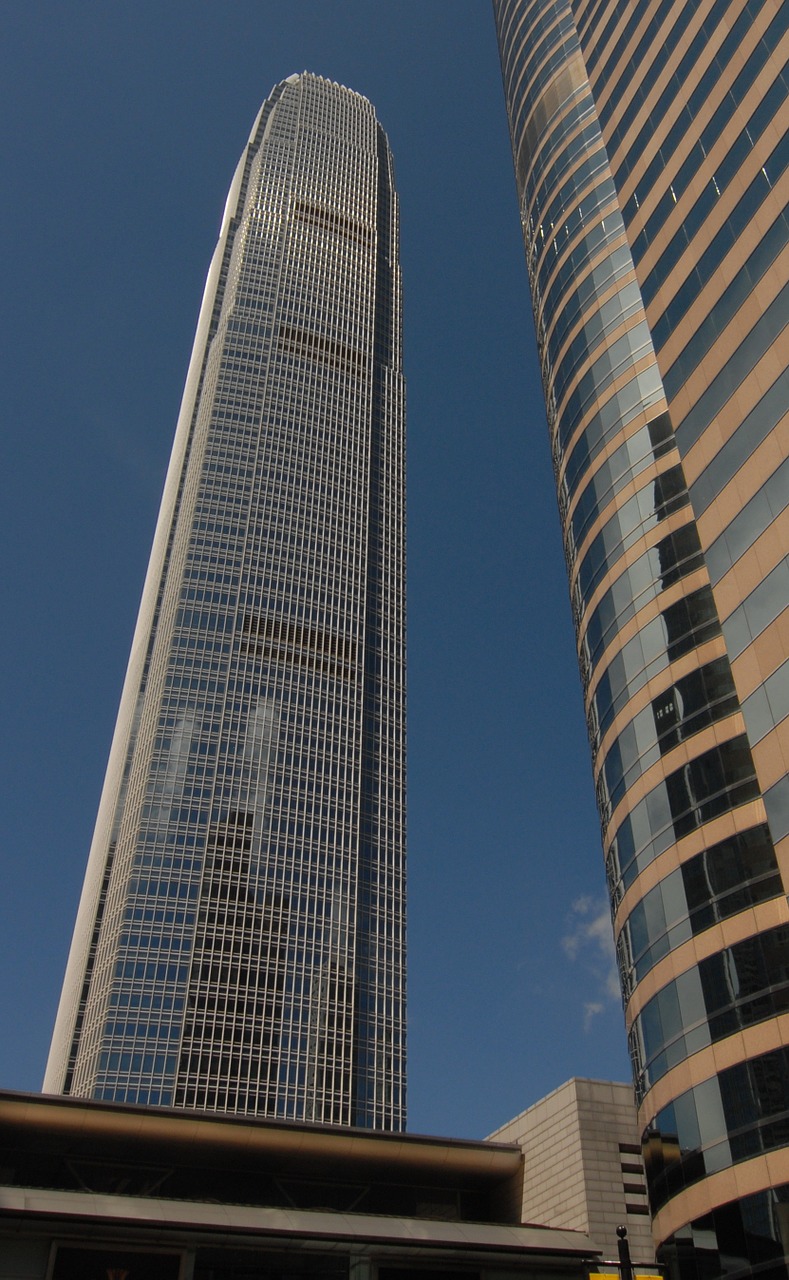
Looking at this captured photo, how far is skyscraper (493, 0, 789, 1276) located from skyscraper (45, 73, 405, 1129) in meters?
70.2

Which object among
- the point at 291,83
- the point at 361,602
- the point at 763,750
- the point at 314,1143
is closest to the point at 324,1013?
the point at 361,602

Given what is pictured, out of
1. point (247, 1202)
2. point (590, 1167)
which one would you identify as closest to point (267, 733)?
point (247, 1202)

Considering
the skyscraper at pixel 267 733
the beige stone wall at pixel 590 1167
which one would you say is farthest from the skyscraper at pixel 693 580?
the skyscraper at pixel 267 733

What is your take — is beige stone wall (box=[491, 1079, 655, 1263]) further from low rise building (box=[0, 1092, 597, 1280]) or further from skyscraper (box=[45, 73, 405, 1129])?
skyscraper (box=[45, 73, 405, 1129])

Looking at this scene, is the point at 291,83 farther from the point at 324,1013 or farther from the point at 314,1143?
the point at 314,1143

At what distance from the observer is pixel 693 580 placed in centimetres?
4725

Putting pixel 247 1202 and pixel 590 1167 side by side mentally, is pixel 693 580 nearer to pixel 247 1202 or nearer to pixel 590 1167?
pixel 590 1167

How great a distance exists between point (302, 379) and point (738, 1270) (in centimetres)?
13942

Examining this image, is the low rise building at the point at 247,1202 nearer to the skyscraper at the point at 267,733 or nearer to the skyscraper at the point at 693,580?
the skyscraper at the point at 693,580

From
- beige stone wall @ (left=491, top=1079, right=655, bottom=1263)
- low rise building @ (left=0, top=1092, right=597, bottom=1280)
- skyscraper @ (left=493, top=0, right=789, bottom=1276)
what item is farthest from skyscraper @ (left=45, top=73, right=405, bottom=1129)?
skyscraper @ (left=493, top=0, right=789, bottom=1276)

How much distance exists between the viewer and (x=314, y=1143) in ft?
151

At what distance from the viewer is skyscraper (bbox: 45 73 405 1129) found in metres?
113

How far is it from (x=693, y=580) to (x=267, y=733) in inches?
3509

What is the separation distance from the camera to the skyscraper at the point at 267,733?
11256 cm
